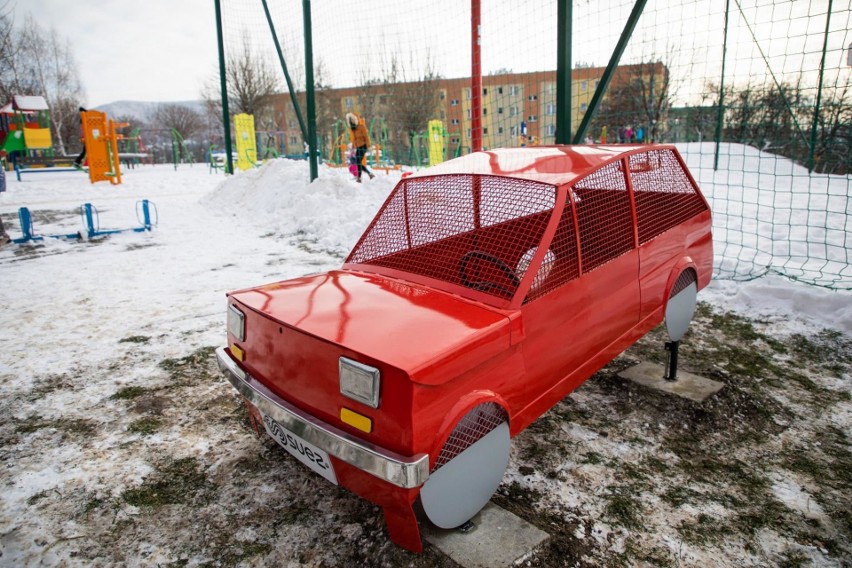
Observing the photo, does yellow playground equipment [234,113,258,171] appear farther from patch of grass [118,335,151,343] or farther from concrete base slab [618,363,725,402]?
concrete base slab [618,363,725,402]

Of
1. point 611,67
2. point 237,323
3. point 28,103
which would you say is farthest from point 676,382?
point 28,103

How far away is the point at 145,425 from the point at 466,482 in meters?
2.11

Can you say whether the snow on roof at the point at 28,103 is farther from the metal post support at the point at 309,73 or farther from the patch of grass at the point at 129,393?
the patch of grass at the point at 129,393

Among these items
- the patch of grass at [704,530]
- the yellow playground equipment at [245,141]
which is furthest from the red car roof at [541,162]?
the yellow playground equipment at [245,141]

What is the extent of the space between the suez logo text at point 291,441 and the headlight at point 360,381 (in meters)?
0.37

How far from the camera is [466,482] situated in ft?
6.57

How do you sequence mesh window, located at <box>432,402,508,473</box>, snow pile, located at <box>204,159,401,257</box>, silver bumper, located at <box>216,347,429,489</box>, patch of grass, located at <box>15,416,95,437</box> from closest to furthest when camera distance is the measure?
silver bumper, located at <box>216,347,429,489</box>
mesh window, located at <box>432,402,508,473</box>
patch of grass, located at <box>15,416,95,437</box>
snow pile, located at <box>204,159,401,257</box>

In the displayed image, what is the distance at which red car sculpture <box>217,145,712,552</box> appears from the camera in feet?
5.82

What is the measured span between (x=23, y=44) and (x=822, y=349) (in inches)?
1868

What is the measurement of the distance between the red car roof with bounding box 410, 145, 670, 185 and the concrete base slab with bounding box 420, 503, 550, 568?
1561 millimetres

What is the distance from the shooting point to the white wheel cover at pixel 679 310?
10.6 feet

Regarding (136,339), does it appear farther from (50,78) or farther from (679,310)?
(50,78)

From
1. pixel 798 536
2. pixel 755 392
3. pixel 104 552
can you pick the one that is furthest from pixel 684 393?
pixel 104 552

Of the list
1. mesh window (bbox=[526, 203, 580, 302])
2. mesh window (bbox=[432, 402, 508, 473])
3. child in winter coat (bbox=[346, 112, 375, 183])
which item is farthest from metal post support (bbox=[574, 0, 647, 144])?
child in winter coat (bbox=[346, 112, 375, 183])
